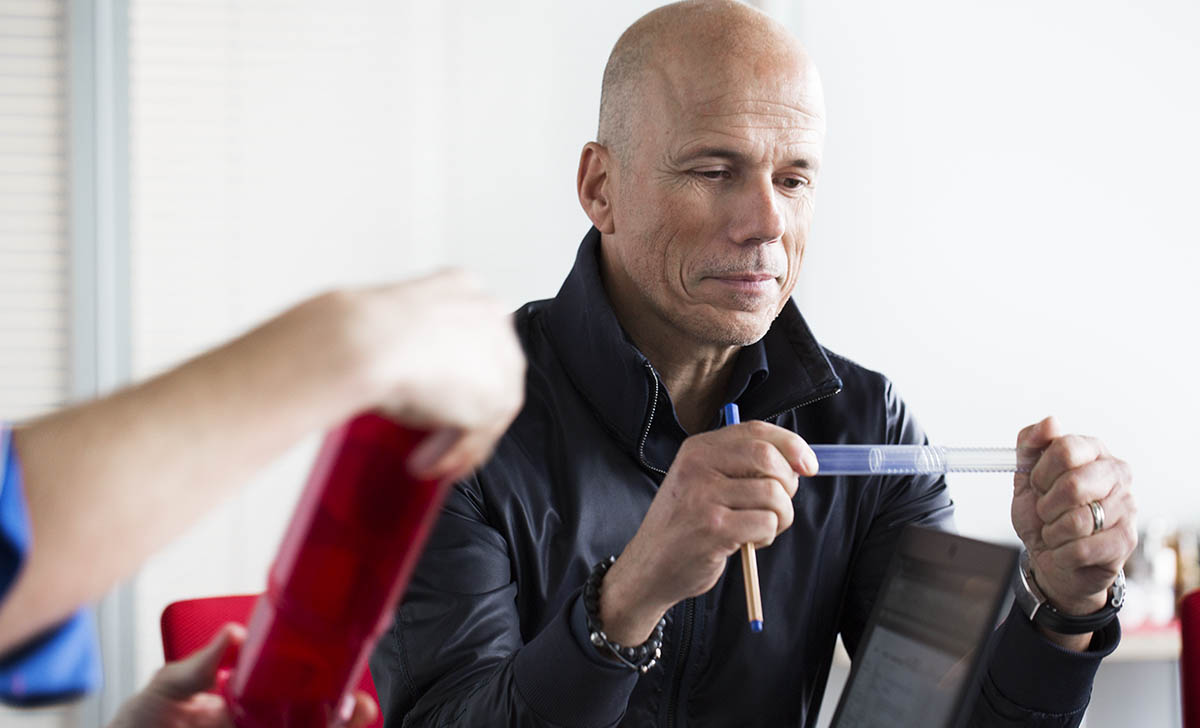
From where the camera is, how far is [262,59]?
9.60ft

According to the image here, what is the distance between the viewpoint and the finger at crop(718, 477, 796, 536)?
3.24 ft

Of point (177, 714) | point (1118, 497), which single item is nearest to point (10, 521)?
point (177, 714)

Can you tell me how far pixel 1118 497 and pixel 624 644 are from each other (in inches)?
21.6

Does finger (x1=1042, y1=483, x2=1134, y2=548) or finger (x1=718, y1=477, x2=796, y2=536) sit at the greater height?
finger (x1=718, y1=477, x2=796, y2=536)

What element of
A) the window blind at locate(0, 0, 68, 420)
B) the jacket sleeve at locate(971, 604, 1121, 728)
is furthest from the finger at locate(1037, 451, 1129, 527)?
the window blind at locate(0, 0, 68, 420)

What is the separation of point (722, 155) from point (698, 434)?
39 centimetres

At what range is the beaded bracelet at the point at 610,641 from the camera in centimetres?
101

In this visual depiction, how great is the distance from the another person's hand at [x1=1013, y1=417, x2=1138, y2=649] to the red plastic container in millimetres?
857

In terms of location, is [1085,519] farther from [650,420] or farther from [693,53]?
[693,53]

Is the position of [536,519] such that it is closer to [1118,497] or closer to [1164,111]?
[1118,497]

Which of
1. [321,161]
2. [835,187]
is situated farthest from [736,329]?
[321,161]

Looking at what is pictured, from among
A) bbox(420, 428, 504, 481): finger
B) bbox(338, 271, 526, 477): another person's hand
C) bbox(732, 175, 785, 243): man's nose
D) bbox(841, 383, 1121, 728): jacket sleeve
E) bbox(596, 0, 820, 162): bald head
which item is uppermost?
bbox(596, 0, 820, 162): bald head

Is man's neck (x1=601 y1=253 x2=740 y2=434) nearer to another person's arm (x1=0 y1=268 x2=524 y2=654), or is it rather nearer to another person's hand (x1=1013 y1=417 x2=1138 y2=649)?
another person's hand (x1=1013 y1=417 x2=1138 y2=649)

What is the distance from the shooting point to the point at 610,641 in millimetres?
1010
